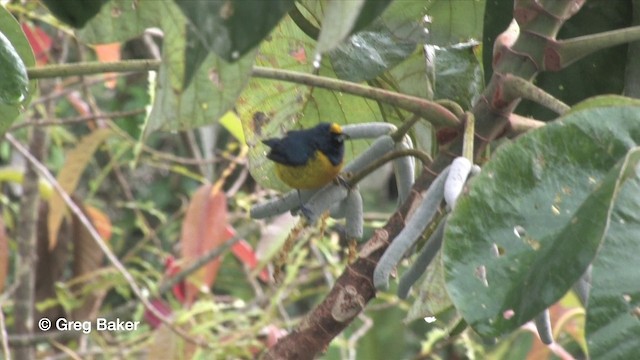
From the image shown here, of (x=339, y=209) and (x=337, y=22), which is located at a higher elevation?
(x=337, y=22)

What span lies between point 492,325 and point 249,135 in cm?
36

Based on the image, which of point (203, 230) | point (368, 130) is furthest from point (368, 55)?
point (203, 230)

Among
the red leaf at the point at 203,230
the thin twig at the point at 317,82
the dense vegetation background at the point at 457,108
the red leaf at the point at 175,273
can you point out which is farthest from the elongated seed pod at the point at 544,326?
the red leaf at the point at 175,273

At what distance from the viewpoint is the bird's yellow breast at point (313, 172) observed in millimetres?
588

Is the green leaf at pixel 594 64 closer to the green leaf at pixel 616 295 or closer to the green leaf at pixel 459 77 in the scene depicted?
the green leaf at pixel 459 77

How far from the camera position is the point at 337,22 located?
0.38 m

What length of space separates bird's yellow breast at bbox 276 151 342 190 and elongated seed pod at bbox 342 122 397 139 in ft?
0.07

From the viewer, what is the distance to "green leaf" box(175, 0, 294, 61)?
378mm

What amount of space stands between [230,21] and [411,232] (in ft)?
0.51

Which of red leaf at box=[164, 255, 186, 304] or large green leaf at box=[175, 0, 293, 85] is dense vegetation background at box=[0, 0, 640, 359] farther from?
red leaf at box=[164, 255, 186, 304]

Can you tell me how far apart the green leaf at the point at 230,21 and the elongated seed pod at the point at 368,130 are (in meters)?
0.21

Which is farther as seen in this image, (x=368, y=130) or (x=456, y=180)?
(x=368, y=130)

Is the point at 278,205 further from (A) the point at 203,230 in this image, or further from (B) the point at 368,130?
(A) the point at 203,230

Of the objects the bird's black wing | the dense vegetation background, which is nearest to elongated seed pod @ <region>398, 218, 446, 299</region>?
the dense vegetation background
